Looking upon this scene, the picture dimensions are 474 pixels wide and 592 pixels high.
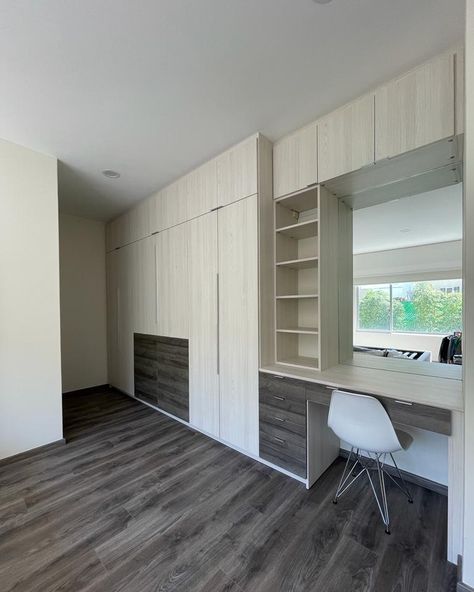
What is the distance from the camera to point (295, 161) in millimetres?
2324

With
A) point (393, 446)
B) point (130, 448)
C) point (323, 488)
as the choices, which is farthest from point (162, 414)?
point (393, 446)

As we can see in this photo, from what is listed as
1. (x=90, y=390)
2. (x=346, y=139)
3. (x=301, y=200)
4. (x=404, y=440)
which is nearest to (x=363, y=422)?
(x=404, y=440)

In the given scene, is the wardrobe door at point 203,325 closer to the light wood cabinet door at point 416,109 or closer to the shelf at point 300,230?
the shelf at point 300,230

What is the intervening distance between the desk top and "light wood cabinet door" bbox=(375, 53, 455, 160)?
1.55 m

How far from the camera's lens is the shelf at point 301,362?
7.42ft

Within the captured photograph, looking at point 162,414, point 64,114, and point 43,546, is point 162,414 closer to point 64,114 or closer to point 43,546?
point 43,546

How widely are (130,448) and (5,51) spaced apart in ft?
10.4

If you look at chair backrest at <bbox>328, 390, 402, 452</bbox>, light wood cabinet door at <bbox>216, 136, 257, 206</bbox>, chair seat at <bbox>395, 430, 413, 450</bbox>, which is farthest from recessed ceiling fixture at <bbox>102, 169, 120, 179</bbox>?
chair seat at <bbox>395, 430, 413, 450</bbox>

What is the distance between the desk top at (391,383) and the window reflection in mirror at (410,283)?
5.5 inches

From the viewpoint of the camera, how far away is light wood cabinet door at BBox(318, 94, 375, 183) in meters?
1.91

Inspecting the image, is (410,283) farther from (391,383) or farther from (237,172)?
(237,172)

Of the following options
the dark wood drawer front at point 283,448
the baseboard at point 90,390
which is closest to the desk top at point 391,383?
the dark wood drawer front at point 283,448

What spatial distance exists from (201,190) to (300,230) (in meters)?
1.19

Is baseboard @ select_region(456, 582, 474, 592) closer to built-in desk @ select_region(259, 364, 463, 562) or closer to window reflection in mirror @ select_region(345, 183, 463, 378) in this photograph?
built-in desk @ select_region(259, 364, 463, 562)
